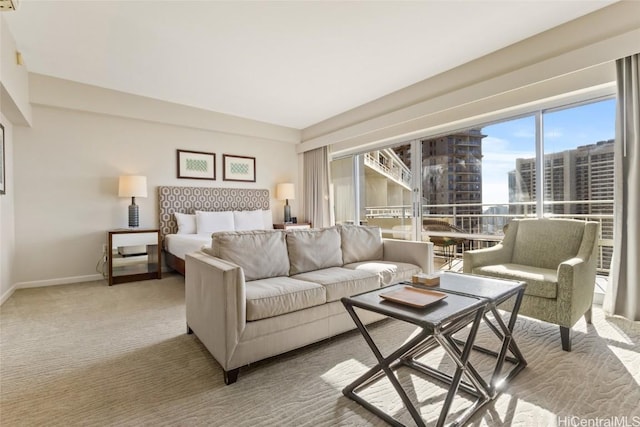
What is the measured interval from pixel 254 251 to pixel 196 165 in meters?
3.37

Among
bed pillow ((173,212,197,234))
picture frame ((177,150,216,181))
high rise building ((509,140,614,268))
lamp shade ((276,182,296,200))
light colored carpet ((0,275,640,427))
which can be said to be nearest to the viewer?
light colored carpet ((0,275,640,427))

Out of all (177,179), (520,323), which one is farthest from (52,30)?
(520,323)

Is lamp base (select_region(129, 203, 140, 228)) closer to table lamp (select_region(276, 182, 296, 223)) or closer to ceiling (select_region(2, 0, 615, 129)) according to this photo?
ceiling (select_region(2, 0, 615, 129))

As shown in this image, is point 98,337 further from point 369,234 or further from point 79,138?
point 79,138

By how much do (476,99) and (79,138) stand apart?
5.07 m

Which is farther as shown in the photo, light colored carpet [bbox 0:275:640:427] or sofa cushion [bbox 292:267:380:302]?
sofa cushion [bbox 292:267:380:302]

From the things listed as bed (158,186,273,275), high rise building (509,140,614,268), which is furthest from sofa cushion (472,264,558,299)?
bed (158,186,273,275)

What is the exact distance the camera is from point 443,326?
163 centimetres

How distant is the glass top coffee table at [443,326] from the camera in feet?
4.34

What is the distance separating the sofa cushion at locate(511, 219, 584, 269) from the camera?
8.50 feet

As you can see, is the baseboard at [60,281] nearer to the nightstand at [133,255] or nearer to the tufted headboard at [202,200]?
the nightstand at [133,255]

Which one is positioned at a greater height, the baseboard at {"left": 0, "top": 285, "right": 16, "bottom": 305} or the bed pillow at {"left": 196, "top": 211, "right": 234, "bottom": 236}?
the bed pillow at {"left": 196, "top": 211, "right": 234, "bottom": 236}

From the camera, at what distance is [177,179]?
16.1 ft

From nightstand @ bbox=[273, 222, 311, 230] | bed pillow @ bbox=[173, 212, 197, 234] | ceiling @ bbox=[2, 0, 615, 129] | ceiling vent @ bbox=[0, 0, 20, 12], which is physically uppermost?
ceiling @ bbox=[2, 0, 615, 129]
